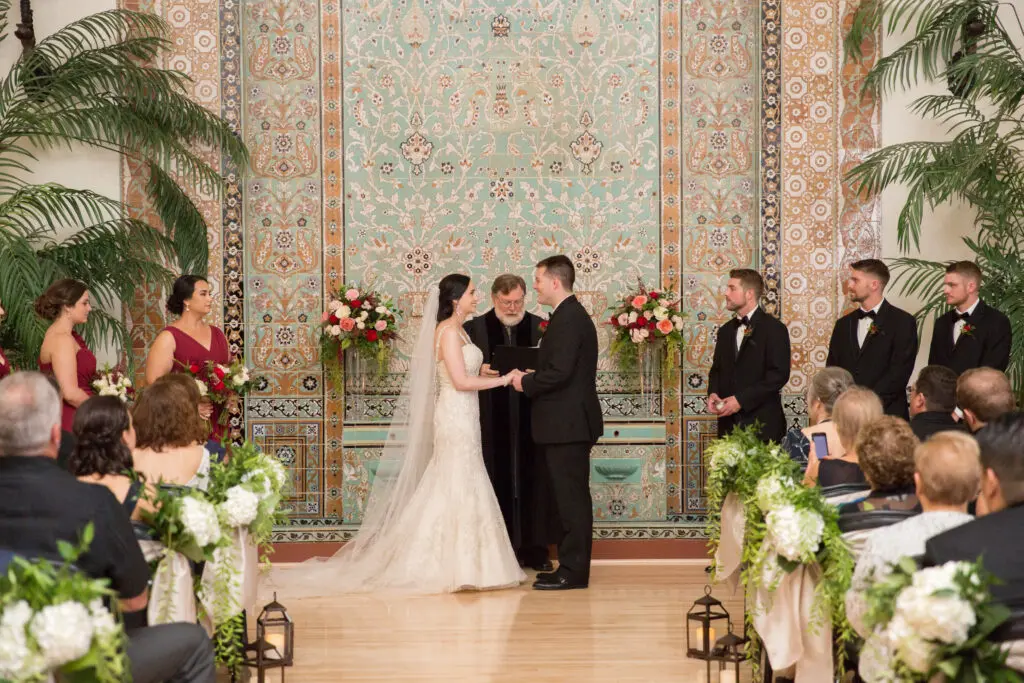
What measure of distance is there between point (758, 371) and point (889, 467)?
4.00 metres

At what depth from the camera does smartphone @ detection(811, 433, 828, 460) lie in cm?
541

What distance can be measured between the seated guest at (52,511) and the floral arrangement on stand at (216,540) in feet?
1.33

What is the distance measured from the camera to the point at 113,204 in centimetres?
812

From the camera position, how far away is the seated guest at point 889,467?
4133 millimetres

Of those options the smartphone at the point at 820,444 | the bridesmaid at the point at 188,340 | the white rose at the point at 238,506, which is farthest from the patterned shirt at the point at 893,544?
the bridesmaid at the point at 188,340

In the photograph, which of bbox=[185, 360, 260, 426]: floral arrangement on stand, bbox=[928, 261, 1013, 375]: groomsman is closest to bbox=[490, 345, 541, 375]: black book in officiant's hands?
bbox=[185, 360, 260, 426]: floral arrangement on stand

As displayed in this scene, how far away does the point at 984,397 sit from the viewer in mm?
5402

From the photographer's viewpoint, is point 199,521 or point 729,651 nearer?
point 199,521

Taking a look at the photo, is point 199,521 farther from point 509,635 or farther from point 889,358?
point 889,358

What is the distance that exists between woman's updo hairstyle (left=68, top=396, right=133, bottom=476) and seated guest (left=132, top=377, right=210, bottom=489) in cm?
59

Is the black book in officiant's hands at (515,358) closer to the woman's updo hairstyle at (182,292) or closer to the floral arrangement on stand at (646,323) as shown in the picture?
the floral arrangement on stand at (646,323)

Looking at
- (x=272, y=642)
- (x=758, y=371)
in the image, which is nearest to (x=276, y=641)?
(x=272, y=642)

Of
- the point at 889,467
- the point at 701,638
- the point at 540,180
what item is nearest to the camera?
the point at 889,467

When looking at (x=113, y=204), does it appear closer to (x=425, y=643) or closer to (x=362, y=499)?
(x=362, y=499)
